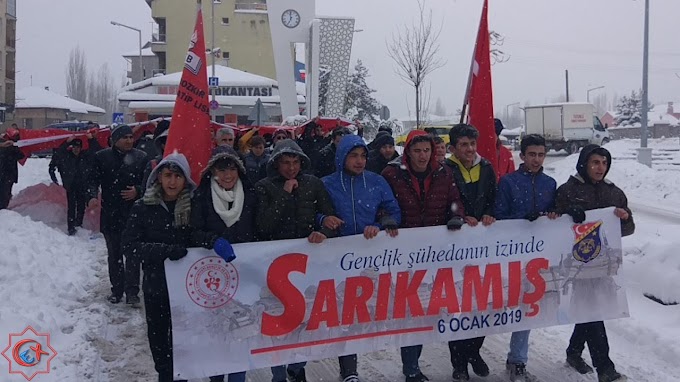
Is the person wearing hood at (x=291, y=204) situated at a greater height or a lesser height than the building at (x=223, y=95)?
lesser

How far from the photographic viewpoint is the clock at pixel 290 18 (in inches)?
1121

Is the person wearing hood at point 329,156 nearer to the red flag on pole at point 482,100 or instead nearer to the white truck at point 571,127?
the red flag on pole at point 482,100

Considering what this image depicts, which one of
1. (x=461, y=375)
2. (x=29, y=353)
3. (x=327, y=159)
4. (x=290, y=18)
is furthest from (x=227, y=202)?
(x=290, y=18)

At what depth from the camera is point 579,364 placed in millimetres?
5578

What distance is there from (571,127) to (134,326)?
35.5 m

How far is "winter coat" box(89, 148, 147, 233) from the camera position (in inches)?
289

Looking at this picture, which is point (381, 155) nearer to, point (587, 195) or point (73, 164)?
point (587, 195)

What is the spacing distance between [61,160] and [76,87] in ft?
348

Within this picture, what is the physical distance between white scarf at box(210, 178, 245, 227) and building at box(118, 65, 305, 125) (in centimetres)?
3415

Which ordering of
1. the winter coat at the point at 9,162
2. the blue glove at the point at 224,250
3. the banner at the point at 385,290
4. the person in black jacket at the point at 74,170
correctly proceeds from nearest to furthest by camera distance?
1. the blue glove at the point at 224,250
2. the banner at the point at 385,290
3. the person in black jacket at the point at 74,170
4. the winter coat at the point at 9,162

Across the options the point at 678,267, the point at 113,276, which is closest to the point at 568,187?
the point at 678,267

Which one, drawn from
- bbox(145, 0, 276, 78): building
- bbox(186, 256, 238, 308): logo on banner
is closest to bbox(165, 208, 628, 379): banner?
bbox(186, 256, 238, 308): logo on banner

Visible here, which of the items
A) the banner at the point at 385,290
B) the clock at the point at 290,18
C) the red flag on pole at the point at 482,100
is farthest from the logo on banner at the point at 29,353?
the clock at the point at 290,18

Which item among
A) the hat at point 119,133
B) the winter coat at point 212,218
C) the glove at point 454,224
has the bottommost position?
the glove at point 454,224
